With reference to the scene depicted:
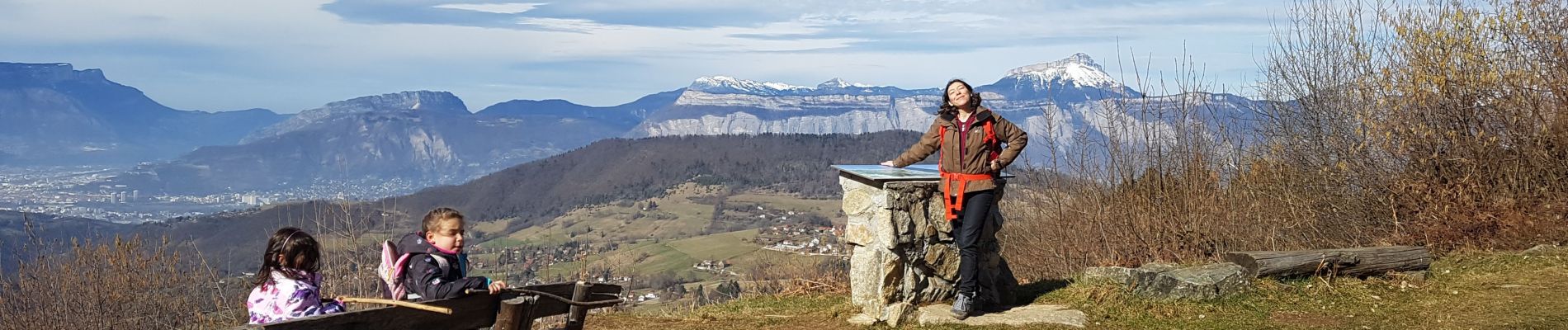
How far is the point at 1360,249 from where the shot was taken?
922 centimetres

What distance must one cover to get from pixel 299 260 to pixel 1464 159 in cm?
1108

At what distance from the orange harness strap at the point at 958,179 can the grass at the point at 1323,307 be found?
0.84 m

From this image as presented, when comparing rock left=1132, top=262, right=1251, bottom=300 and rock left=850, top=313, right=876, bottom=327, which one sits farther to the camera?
rock left=1132, top=262, right=1251, bottom=300

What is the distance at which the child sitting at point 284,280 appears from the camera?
4695 mm

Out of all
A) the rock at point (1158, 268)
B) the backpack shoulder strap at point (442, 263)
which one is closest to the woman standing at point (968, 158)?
the rock at point (1158, 268)

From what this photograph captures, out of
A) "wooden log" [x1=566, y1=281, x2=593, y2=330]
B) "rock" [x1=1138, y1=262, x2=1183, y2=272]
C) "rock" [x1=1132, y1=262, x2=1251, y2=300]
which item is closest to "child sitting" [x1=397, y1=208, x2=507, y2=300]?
"wooden log" [x1=566, y1=281, x2=593, y2=330]

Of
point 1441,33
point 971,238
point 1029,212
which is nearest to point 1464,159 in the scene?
point 1441,33

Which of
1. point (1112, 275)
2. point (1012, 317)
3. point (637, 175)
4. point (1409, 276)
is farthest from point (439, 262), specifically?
point (637, 175)

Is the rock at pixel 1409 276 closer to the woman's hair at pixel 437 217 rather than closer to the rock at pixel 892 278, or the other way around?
the rock at pixel 892 278

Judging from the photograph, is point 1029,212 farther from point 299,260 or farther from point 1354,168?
point 299,260

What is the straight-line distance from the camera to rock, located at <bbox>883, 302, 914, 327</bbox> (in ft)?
26.4

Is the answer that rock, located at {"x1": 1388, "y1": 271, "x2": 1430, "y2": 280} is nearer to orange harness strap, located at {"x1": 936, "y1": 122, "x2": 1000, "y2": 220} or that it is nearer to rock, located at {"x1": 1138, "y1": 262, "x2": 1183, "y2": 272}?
rock, located at {"x1": 1138, "y1": 262, "x2": 1183, "y2": 272}

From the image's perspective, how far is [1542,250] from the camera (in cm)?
1040

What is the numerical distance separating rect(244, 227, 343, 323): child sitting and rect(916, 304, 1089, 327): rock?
4.45 metres
